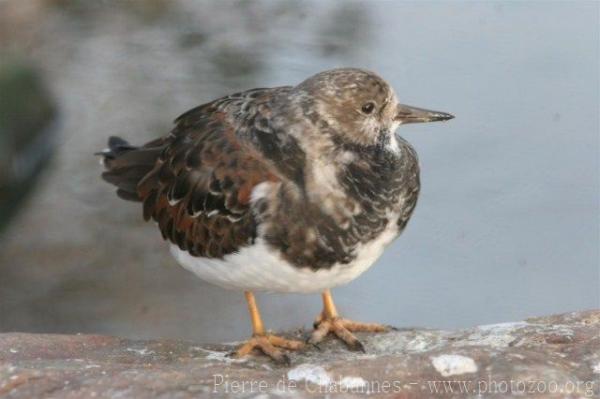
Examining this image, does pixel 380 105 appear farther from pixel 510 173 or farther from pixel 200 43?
pixel 200 43

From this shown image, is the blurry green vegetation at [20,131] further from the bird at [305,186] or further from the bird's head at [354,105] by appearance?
→ the bird's head at [354,105]

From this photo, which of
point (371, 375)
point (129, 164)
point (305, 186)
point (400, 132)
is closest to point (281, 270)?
point (305, 186)

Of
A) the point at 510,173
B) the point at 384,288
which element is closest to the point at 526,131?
the point at 510,173

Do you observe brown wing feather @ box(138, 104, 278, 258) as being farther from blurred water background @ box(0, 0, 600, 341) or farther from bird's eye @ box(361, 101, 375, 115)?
blurred water background @ box(0, 0, 600, 341)

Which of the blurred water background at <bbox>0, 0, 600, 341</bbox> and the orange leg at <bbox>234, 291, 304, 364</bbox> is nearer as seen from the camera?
the orange leg at <bbox>234, 291, 304, 364</bbox>

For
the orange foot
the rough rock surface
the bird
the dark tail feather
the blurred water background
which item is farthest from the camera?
the blurred water background

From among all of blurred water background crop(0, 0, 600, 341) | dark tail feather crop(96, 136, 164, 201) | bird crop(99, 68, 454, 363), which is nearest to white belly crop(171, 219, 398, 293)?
bird crop(99, 68, 454, 363)

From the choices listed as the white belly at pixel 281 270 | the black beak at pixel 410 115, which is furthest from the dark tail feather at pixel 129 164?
the black beak at pixel 410 115

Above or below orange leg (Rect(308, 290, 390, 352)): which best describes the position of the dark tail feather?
above
